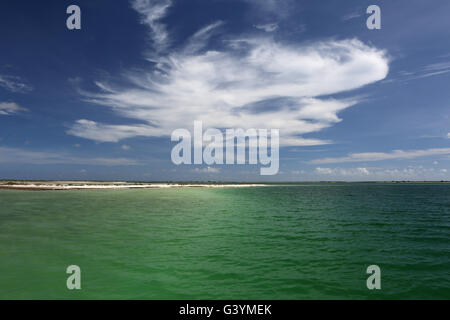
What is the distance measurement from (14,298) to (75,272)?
2.65 meters

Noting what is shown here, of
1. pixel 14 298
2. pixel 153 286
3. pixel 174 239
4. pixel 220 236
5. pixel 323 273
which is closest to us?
pixel 14 298

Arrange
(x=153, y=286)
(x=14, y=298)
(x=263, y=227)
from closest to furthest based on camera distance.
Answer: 1. (x=14, y=298)
2. (x=153, y=286)
3. (x=263, y=227)

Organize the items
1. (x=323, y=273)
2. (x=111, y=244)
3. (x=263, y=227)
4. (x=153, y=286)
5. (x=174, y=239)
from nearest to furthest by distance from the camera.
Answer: (x=153, y=286), (x=323, y=273), (x=111, y=244), (x=174, y=239), (x=263, y=227)

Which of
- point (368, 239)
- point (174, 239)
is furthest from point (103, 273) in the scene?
point (368, 239)

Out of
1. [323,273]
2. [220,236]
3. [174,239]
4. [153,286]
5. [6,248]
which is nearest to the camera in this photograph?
[153,286]

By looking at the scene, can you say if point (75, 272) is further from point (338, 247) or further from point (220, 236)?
point (338, 247)

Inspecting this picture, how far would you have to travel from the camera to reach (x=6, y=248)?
1780 cm

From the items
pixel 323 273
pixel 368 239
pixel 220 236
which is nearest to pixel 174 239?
pixel 220 236

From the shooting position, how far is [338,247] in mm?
20047

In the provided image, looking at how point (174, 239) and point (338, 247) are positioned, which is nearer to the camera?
point (338, 247)
